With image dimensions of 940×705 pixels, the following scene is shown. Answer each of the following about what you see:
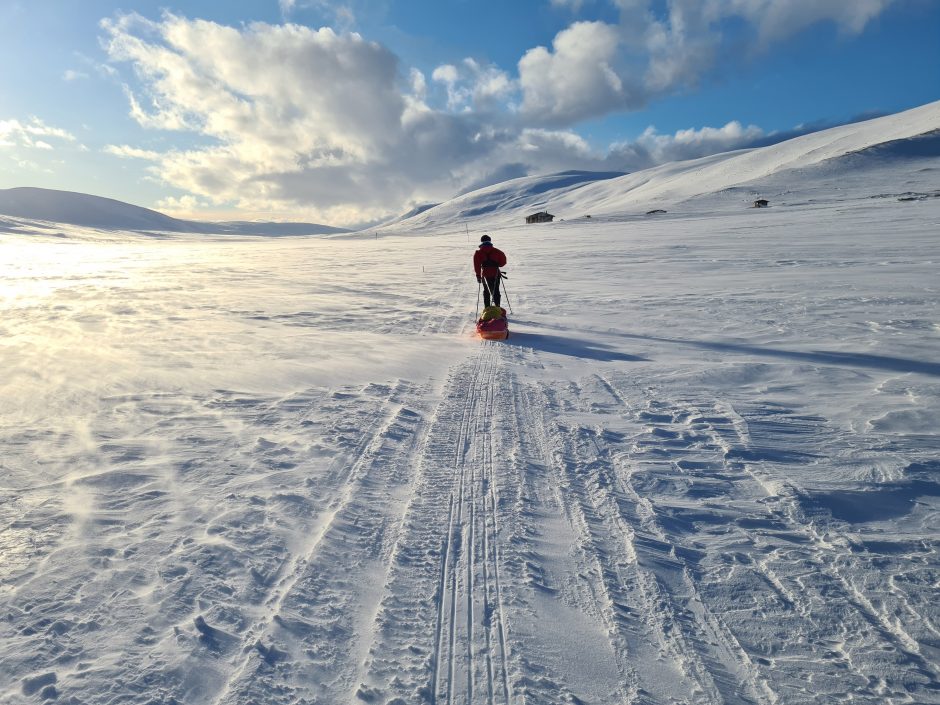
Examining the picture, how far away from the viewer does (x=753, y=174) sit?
281 feet

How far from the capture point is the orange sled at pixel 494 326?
8938 mm

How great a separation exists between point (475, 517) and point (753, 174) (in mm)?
97016

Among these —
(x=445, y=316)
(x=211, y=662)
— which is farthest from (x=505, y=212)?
(x=211, y=662)

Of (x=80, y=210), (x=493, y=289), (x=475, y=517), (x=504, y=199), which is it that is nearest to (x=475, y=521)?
(x=475, y=517)

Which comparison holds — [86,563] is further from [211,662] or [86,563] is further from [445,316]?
[445,316]

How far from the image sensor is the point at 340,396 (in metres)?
6.14

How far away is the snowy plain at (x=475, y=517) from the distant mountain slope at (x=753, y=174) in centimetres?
5474

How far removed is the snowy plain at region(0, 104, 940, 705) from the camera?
244 centimetres

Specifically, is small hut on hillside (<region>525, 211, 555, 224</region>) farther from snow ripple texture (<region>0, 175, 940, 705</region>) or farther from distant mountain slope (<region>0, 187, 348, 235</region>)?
distant mountain slope (<region>0, 187, 348, 235</region>)

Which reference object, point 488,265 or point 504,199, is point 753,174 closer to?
point 504,199

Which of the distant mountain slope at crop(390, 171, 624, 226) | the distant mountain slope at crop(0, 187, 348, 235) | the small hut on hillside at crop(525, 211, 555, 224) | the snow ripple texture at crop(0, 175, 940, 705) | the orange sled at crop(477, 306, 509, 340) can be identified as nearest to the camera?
the snow ripple texture at crop(0, 175, 940, 705)

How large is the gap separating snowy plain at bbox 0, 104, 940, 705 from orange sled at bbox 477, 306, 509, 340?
0.42 metres

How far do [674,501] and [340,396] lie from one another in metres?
3.69

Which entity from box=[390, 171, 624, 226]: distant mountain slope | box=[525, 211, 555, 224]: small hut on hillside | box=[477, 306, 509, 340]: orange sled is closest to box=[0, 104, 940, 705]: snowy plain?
box=[477, 306, 509, 340]: orange sled
